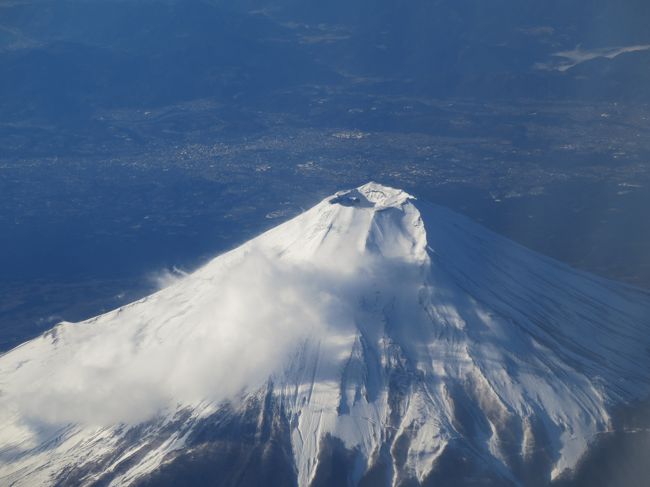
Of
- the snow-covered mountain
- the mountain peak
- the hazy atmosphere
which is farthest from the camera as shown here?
the mountain peak

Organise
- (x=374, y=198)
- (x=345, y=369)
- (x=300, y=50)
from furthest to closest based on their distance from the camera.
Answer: (x=300, y=50)
(x=374, y=198)
(x=345, y=369)

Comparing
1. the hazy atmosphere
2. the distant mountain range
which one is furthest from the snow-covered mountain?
the distant mountain range

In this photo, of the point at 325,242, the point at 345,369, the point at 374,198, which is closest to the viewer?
the point at 345,369

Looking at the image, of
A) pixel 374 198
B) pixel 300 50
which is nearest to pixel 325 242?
pixel 374 198

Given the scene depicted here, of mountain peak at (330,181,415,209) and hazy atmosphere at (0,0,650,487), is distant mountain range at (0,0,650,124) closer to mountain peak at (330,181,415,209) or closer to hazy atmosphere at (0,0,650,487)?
hazy atmosphere at (0,0,650,487)

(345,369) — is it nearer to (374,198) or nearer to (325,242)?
(325,242)

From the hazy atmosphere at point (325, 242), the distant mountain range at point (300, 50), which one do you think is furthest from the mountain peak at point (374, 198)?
the distant mountain range at point (300, 50)

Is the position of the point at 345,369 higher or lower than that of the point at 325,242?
lower

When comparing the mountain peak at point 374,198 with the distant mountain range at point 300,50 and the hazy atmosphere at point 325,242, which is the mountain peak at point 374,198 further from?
the distant mountain range at point 300,50
